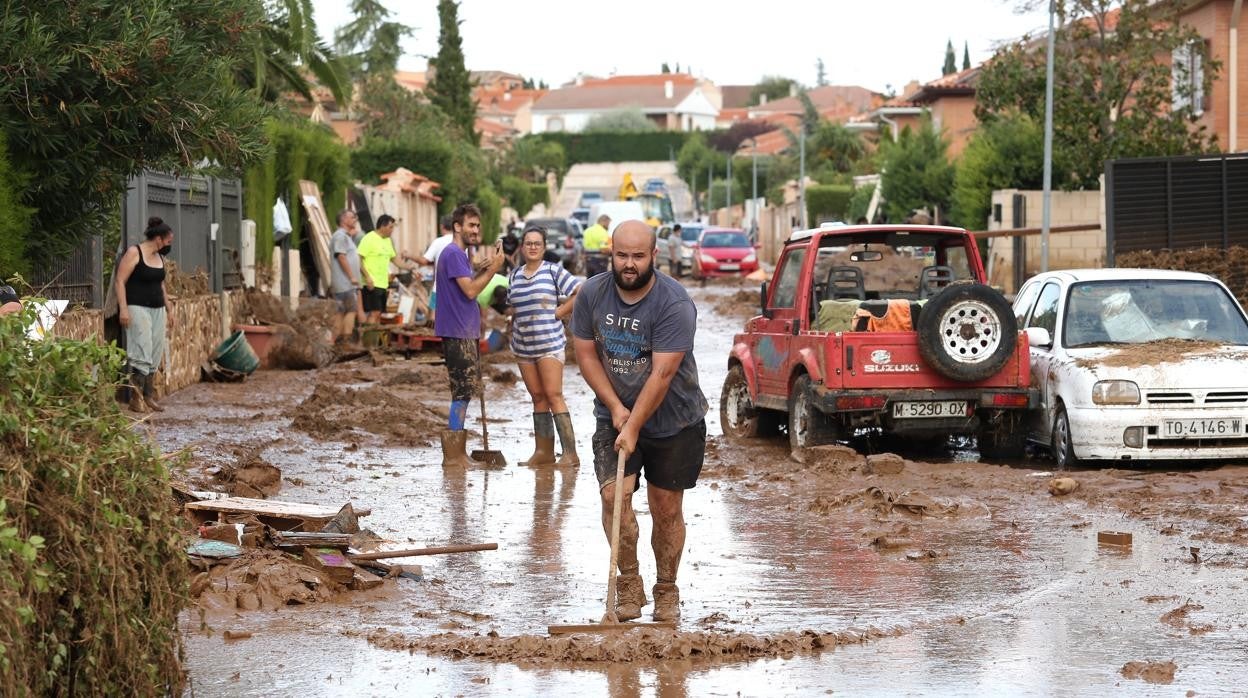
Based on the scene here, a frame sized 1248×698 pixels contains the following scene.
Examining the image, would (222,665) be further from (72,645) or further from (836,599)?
(836,599)

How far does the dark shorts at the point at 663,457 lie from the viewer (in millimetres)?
7566

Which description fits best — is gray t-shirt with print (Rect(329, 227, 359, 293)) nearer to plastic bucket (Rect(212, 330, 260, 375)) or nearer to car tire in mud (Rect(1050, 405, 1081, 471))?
plastic bucket (Rect(212, 330, 260, 375))

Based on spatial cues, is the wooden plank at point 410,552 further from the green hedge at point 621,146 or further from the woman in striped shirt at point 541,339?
the green hedge at point 621,146

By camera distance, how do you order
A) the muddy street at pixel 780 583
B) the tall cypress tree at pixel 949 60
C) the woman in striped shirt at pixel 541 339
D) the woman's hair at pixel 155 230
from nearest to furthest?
the muddy street at pixel 780 583
the woman in striped shirt at pixel 541 339
the woman's hair at pixel 155 230
the tall cypress tree at pixel 949 60

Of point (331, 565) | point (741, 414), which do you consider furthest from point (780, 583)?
point (741, 414)

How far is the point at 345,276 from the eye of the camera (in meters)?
23.3

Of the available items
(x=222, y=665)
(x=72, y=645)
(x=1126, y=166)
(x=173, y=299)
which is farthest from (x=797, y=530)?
(x=1126, y=166)

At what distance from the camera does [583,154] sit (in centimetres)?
13438

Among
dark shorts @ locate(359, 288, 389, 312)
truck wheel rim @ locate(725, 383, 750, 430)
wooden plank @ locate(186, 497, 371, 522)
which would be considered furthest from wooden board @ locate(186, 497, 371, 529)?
dark shorts @ locate(359, 288, 389, 312)

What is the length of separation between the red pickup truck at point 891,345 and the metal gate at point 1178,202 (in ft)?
32.0

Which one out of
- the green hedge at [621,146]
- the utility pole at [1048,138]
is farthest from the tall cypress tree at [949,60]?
the utility pole at [1048,138]

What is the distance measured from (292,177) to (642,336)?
18.7 meters

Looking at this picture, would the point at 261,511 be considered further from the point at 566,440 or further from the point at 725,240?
the point at 725,240

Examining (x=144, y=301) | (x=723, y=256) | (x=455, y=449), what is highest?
(x=723, y=256)
